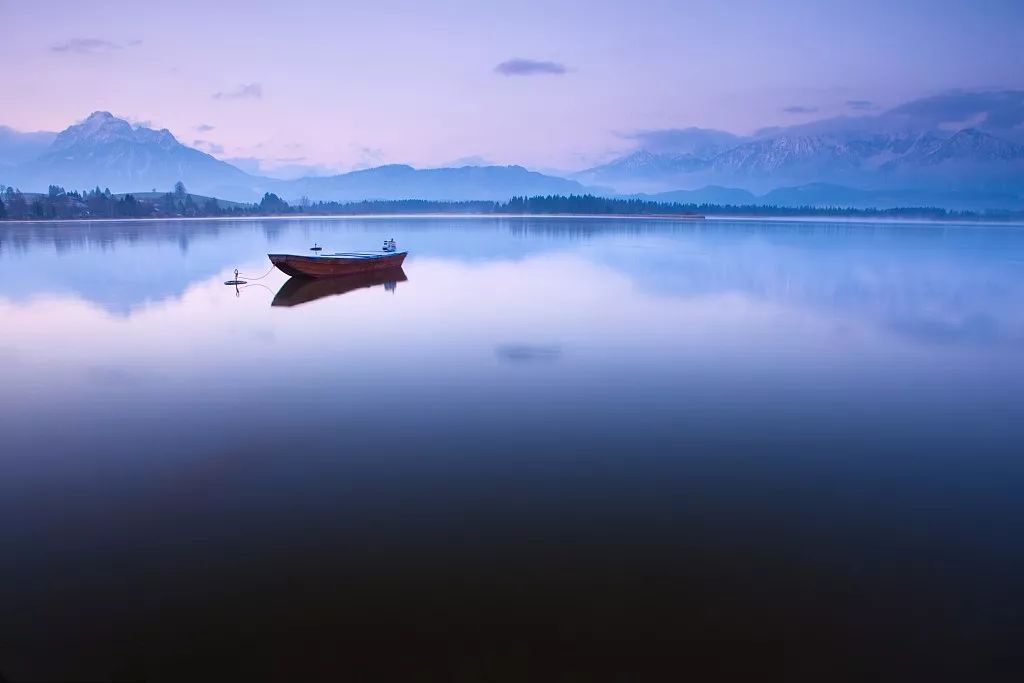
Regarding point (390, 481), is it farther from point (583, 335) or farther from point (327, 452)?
point (583, 335)

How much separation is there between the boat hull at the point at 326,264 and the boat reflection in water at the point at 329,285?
0.42 meters

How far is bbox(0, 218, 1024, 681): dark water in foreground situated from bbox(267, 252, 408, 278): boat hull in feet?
44.0

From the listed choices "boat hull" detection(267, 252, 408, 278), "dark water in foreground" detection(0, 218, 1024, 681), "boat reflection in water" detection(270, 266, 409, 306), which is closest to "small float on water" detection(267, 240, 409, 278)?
"boat hull" detection(267, 252, 408, 278)

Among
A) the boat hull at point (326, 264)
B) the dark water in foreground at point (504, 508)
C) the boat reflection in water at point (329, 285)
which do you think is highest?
the boat hull at point (326, 264)

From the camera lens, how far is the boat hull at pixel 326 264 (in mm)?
33188

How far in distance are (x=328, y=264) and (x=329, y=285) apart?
75.0 inches

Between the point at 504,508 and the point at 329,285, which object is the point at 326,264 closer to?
the point at 329,285

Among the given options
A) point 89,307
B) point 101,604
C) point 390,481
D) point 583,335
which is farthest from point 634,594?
point 89,307

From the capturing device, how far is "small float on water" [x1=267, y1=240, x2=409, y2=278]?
3325cm

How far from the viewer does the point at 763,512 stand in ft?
28.3

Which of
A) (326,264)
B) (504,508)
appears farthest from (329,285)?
(504,508)

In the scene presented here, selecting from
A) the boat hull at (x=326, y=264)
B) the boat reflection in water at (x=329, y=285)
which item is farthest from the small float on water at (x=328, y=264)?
the boat reflection in water at (x=329, y=285)

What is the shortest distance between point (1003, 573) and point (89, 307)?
3324 centimetres

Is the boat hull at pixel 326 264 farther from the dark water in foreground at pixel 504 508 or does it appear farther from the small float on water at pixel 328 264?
the dark water in foreground at pixel 504 508
